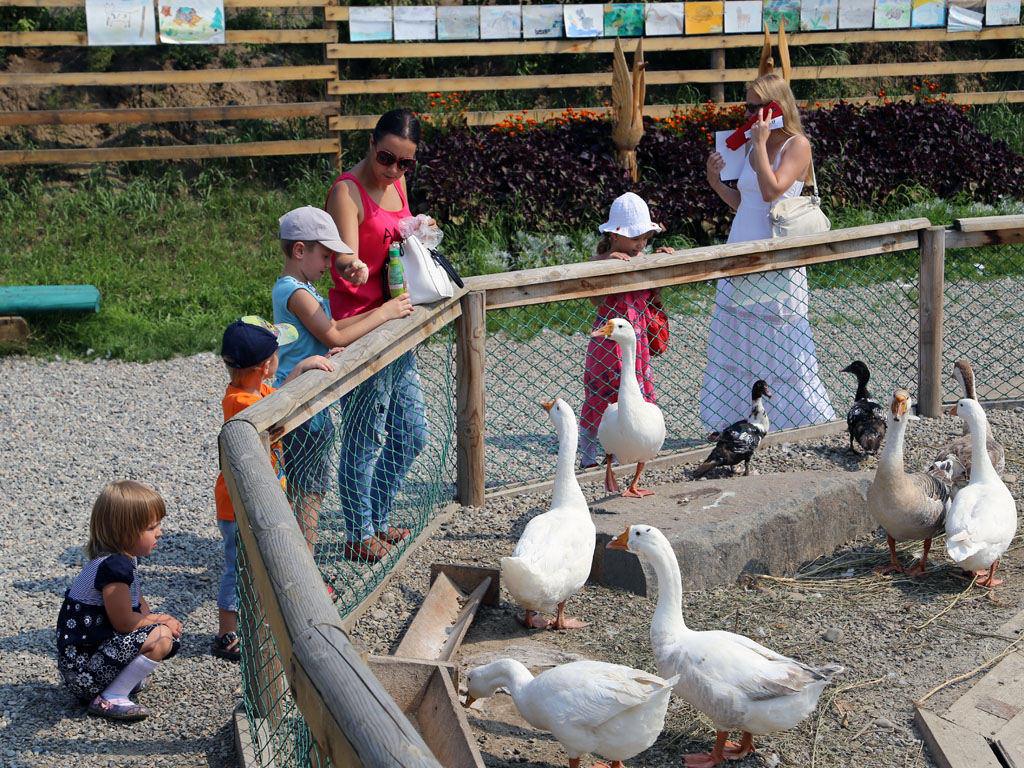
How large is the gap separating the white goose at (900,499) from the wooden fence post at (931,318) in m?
2.08

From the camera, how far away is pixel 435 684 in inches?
131

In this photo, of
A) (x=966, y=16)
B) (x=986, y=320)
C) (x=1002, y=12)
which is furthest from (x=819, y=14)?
(x=986, y=320)

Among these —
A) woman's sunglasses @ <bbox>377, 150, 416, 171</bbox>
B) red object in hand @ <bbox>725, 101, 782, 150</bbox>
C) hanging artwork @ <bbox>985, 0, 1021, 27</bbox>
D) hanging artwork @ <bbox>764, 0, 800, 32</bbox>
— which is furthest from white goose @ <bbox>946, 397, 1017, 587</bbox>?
hanging artwork @ <bbox>985, 0, 1021, 27</bbox>

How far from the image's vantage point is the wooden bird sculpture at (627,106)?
962 centimetres

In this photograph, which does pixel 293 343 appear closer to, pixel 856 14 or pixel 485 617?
pixel 485 617

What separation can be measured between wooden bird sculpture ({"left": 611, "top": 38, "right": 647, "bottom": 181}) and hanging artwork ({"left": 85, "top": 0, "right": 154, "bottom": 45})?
468 centimetres

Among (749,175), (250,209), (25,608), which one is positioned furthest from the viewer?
(250,209)

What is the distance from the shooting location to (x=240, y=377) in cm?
373

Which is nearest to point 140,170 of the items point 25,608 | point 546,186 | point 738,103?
point 546,186

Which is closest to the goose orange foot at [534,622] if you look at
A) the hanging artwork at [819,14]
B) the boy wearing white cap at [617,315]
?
the boy wearing white cap at [617,315]

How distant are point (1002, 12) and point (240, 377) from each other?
12788 millimetres

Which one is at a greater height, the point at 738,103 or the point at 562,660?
the point at 738,103

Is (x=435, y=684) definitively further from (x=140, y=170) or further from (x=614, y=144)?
(x=140, y=170)

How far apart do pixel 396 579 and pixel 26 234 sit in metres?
7.32
